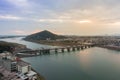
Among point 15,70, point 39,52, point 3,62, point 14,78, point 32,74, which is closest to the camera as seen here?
point 14,78

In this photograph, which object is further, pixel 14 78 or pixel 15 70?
pixel 15 70

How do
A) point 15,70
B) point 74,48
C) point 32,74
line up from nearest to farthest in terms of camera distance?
point 32,74 → point 15,70 → point 74,48

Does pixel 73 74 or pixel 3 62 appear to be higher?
pixel 3 62

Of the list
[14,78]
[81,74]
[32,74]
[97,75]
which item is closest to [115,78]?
[97,75]

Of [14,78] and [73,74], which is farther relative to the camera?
[73,74]

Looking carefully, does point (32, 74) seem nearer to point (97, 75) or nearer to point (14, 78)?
point (14, 78)

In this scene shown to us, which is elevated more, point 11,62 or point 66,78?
point 11,62

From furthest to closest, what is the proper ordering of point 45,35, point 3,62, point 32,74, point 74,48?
1. point 45,35
2. point 74,48
3. point 3,62
4. point 32,74

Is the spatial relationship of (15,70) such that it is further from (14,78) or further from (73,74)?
(73,74)

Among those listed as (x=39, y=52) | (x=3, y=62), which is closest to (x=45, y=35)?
(x=39, y=52)
